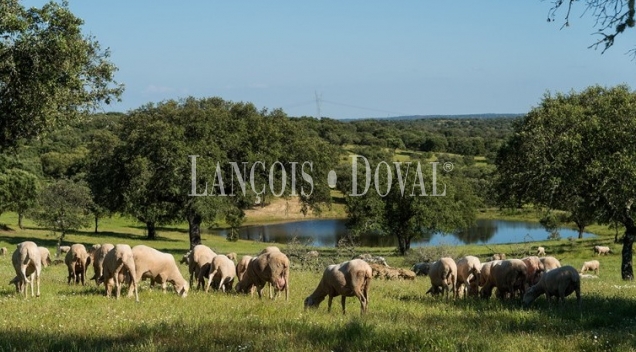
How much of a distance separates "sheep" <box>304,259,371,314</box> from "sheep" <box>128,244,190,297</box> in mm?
4177

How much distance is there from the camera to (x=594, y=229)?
257ft

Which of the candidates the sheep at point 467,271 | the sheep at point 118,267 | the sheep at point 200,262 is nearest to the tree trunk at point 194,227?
the sheep at point 200,262

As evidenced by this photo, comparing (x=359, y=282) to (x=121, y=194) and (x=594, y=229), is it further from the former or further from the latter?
(x=594, y=229)

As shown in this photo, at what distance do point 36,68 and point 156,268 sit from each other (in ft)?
33.4

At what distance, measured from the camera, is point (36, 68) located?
2325 cm

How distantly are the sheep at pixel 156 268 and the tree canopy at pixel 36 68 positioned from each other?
30.4 feet

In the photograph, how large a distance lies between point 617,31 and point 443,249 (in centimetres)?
3026

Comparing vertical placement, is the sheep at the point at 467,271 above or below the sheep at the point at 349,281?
below

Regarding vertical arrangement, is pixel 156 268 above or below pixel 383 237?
above

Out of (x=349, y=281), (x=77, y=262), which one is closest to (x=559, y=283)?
(x=349, y=281)

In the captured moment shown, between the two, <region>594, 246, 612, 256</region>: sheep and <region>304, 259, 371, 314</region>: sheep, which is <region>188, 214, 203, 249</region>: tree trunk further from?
<region>304, 259, 371, 314</region>: sheep

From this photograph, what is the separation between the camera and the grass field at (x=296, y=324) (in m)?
9.45

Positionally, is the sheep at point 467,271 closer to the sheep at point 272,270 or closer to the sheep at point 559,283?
the sheep at point 559,283

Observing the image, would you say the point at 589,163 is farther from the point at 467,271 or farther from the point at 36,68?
the point at 36,68
